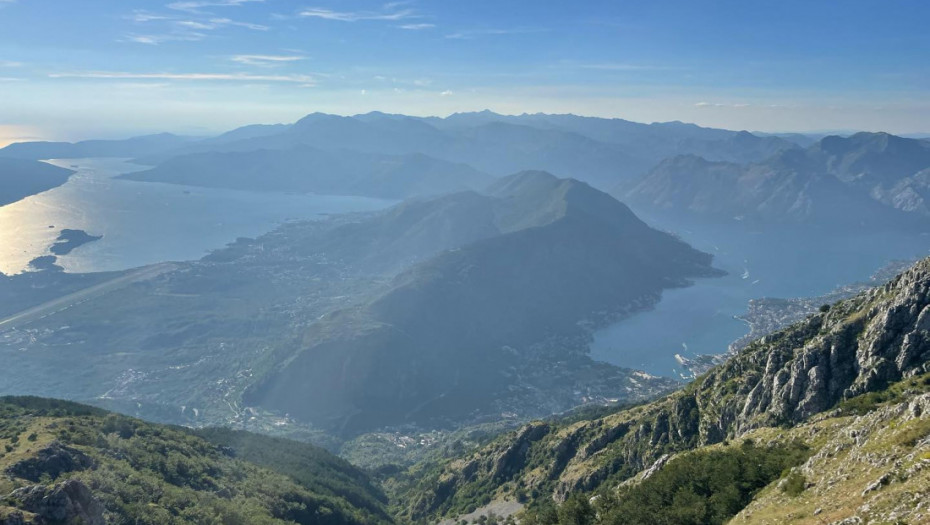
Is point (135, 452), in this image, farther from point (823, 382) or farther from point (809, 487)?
point (823, 382)

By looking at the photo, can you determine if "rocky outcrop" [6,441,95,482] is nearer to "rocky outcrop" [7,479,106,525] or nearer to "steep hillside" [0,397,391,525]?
Result: "steep hillside" [0,397,391,525]

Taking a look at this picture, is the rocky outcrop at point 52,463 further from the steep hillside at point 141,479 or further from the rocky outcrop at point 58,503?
the rocky outcrop at point 58,503

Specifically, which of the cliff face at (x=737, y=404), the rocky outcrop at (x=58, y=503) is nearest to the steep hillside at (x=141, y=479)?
the rocky outcrop at (x=58, y=503)

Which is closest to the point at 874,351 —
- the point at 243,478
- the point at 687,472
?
the point at 687,472

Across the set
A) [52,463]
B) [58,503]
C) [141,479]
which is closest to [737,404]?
[141,479]

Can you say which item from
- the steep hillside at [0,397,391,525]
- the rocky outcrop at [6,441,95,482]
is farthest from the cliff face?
the rocky outcrop at [6,441,95,482]
